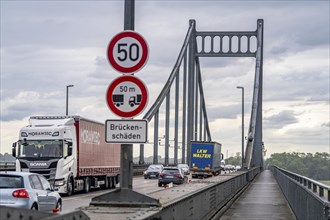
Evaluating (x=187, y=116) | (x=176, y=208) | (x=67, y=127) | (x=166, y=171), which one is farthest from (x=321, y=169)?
(x=176, y=208)

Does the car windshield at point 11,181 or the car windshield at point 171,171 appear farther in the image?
the car windshield at point 171,171

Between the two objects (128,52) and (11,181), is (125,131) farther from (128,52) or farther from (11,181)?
(11,181)

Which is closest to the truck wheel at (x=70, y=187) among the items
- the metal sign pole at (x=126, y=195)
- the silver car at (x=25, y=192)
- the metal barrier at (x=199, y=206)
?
the metal barrier at (x=199, y=206)

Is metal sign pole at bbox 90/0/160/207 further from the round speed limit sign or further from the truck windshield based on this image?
the truck windshield

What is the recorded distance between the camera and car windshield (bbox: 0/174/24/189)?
57.2 feet

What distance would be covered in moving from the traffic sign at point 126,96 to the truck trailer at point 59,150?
22651mm

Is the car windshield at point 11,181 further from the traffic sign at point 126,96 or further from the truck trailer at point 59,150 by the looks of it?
the truck trailer at point 59,150

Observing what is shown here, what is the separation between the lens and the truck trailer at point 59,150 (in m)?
33.2

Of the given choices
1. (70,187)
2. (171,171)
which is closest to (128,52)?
(70,187)

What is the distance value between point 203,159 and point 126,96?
196ft

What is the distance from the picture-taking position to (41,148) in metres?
33.6

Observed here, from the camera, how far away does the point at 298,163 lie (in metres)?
120

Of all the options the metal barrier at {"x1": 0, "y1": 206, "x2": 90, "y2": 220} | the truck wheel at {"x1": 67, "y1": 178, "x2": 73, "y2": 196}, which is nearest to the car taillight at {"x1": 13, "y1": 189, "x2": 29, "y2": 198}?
the metal barrier at {"x1": 0, "y1": 206, "x2": 90, "y2": 220}

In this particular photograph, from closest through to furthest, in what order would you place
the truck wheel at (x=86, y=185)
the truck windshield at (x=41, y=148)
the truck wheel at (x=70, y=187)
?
the truck windshield at (x=41, y=148)
the truck wheel at (x=70, y=187)
the truck wheel at (x=86, y=185)
